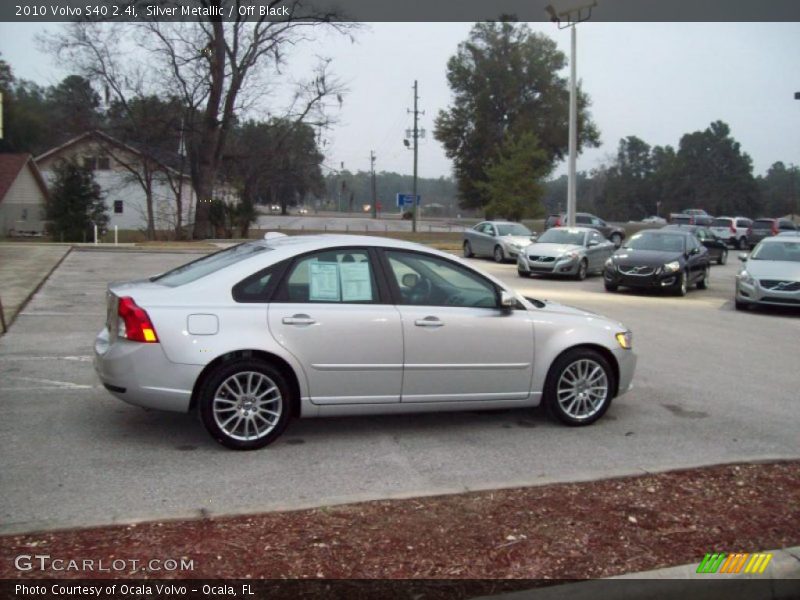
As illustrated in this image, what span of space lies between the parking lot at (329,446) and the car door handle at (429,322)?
88 cm

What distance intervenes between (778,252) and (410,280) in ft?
41.3

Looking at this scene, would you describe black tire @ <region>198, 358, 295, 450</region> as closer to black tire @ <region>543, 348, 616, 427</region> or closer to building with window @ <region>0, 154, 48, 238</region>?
black tire @ <region>543, 348, 616, 427</region>

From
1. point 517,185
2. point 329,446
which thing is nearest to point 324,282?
point 329,446

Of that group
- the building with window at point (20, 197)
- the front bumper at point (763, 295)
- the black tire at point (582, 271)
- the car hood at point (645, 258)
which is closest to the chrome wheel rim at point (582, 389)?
the front bumper at point (763, 295)

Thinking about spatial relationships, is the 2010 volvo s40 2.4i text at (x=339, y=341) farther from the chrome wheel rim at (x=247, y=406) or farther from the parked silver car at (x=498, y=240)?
the parked silver car at (x=498, y=240)

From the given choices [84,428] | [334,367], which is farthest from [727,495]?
[84,428]

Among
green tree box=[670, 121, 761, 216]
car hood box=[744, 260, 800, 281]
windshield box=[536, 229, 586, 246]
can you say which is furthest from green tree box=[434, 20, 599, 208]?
car hood box=[744, 260, 800, 281]

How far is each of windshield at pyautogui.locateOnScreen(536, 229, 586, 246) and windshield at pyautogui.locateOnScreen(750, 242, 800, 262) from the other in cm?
652

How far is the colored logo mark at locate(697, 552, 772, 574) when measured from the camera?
3.79 metres

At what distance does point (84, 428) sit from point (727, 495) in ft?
15.0

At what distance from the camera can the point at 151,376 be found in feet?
17.1

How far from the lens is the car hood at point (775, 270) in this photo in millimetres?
14797

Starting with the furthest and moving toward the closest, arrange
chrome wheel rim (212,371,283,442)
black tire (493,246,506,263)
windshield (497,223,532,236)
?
1. windshield (497,223,532,236)
2. black tire (493,246,506,263)
3. chrome wheel rim (212,371,283,442)

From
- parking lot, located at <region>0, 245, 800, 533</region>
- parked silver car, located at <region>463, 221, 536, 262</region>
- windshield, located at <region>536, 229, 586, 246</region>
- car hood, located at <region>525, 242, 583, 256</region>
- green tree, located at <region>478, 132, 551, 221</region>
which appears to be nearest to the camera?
parking lot, located at <region>0, 245, 800, 533</region>
